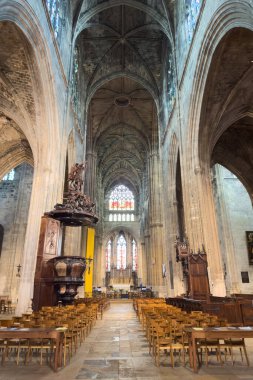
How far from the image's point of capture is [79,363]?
15.2 ft

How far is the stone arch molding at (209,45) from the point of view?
27.9 ft

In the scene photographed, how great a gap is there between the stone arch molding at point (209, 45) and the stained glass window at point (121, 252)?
31794mm

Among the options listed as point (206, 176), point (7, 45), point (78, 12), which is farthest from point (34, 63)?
point (206, 176)

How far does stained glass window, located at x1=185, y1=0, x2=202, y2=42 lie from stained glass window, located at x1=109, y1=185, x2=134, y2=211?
32168 millimetres

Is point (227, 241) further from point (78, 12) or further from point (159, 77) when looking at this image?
point (78, 12)

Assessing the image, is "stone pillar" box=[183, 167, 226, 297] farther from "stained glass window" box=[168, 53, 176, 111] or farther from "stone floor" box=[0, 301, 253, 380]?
"stained glass window" box=[168, 53, 176, 111]

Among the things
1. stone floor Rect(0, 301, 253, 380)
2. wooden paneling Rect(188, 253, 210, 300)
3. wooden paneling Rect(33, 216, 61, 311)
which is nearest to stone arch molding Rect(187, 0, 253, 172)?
wooden paneling Rect(188, 253, 210, 300)

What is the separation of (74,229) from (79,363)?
514 inches

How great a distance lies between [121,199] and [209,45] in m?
34.9

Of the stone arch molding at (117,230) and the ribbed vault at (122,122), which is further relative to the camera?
the stone arch molding at (117,230)

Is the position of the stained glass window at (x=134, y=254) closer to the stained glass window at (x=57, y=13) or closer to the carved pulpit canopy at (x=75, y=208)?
the carved pulpit canopy at (x=75, y=208)

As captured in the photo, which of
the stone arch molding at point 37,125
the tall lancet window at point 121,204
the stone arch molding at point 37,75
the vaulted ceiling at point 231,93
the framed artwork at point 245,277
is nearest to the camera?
the stone arch molding at point 37,75

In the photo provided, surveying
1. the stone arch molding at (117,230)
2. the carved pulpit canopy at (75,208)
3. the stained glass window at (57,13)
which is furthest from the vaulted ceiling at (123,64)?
the stone arch molding at (117,230)

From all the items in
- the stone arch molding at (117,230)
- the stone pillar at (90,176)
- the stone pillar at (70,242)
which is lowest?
the stone pillar at (70,242)
